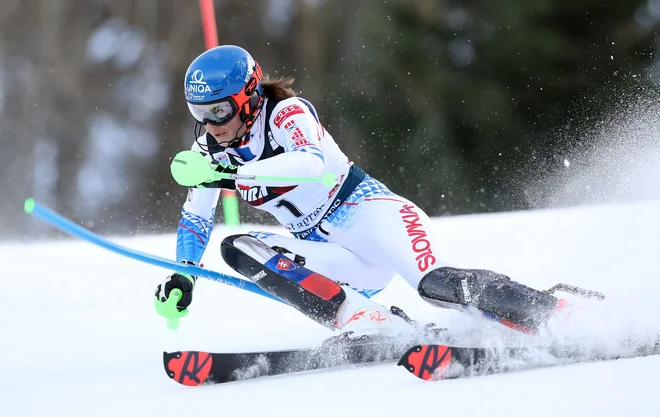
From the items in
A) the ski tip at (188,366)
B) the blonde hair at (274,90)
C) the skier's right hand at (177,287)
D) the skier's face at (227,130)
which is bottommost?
the ski tip at (188,366)

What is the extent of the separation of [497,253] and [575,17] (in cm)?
1052

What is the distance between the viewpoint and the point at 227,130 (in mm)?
3371

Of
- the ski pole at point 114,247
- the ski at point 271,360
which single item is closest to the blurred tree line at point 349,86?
the ski pole at point 114,247

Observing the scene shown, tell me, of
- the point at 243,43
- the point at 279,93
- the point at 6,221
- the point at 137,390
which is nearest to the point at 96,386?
the point at 137,390

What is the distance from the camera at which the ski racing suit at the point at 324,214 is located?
3.29m

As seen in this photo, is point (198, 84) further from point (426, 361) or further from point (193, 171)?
point (426, 361)

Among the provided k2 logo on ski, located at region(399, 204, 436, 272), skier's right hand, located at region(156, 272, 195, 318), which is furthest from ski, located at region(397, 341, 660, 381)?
skier's right hand, located at region(156, 272, 195, 318)

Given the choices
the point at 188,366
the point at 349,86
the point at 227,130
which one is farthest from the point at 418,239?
the point at 349,86

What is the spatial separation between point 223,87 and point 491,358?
1306mm

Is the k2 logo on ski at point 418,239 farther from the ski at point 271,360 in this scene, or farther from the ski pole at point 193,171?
the ski pole at point 193,171

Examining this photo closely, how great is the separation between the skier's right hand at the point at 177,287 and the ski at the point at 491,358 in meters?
0.98

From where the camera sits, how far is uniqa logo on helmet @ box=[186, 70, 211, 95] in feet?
10.7

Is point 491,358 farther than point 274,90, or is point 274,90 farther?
point 274,90

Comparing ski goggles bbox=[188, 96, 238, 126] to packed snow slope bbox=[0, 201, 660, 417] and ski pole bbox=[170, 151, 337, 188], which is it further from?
packed snow slope bbox=[0, 201, 660, 417]
